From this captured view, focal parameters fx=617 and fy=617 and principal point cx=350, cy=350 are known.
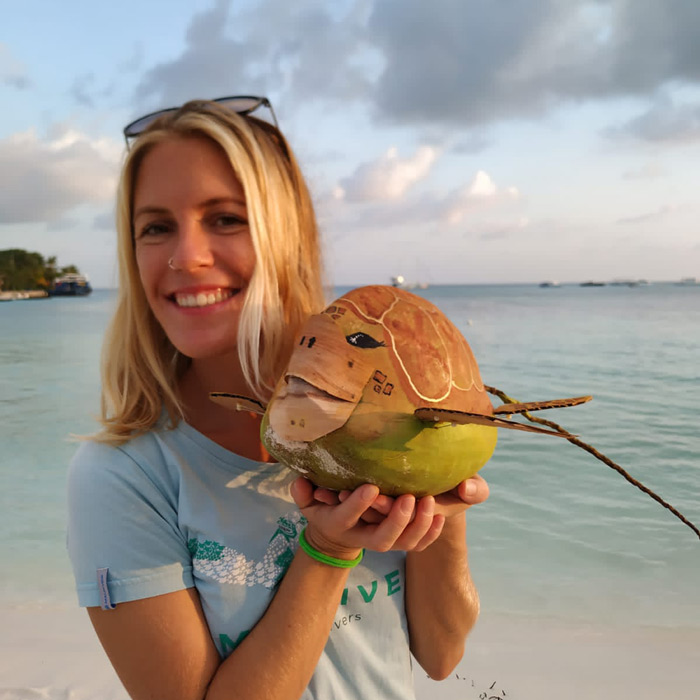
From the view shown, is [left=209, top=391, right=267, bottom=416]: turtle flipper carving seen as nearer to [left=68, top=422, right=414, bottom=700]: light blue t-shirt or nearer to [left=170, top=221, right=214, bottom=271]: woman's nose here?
[left=68, top=422, right=414, bottom=700]: light blue t-shirt

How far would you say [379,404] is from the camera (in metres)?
1.09

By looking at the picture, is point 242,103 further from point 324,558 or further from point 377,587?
point 377,587

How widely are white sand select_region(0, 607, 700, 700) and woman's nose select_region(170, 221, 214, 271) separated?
2.94 meters

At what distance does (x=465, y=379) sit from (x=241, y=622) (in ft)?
2.39

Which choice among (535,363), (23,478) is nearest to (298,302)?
(23,478)

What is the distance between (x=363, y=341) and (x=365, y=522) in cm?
36

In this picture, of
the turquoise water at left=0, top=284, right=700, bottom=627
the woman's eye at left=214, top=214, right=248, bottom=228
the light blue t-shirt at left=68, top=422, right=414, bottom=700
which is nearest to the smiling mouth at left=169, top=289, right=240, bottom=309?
the woman's eye at left=214, top=214, right=248, bottom=228

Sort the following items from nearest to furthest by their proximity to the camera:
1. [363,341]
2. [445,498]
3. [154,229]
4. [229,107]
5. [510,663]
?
[363,341] → [445,498] → [154,229] → [229,107] → [510,663]

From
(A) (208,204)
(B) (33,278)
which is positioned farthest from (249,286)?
(B) (33,278)

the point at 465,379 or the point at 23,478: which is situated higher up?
the point at 465,379

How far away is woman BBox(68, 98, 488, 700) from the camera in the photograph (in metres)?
1.27

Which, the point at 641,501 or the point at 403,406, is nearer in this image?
the point at 403,406

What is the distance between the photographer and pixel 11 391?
12.6 metres

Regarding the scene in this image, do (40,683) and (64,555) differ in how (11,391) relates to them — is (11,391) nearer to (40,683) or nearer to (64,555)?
(64,555)
